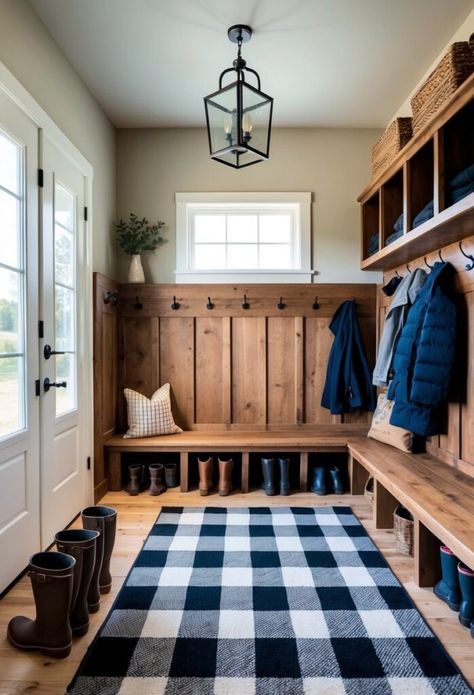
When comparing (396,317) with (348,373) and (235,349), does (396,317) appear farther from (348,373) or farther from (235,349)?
(235,349)

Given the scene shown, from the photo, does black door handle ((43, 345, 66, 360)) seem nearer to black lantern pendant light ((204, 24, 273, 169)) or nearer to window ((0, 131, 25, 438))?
window ((0, 131, 25, 438))

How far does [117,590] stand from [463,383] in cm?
193

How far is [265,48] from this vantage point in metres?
2.62

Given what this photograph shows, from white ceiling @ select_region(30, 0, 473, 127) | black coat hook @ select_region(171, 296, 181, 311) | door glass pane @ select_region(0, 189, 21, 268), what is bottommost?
black coat hook @ select_region(171, 296, 181, 311)

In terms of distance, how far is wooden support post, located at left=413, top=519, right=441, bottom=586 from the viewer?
2062 millimetres

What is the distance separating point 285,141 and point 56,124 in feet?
6.03

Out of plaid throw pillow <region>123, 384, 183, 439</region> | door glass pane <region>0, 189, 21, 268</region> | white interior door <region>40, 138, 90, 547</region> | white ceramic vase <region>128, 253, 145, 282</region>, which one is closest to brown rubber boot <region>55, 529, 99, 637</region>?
white interior door <region>40, 138, 90, 547</region>

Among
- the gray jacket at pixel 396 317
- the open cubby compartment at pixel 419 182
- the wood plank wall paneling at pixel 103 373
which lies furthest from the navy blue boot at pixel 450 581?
the wood plank wall paneling at pixel 103 373

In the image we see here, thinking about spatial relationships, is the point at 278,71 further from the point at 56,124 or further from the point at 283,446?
the point at 283,446

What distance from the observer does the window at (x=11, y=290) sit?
201cm

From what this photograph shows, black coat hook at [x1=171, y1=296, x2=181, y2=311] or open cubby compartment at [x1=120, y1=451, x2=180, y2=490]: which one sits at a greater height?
black coat hook at [x1=171, y1=296, x2=181, y2=311]

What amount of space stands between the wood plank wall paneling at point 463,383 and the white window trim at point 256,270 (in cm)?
131

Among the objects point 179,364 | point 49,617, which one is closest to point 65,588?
point 49,617

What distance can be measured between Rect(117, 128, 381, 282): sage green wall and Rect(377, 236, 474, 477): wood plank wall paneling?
1.25 m
